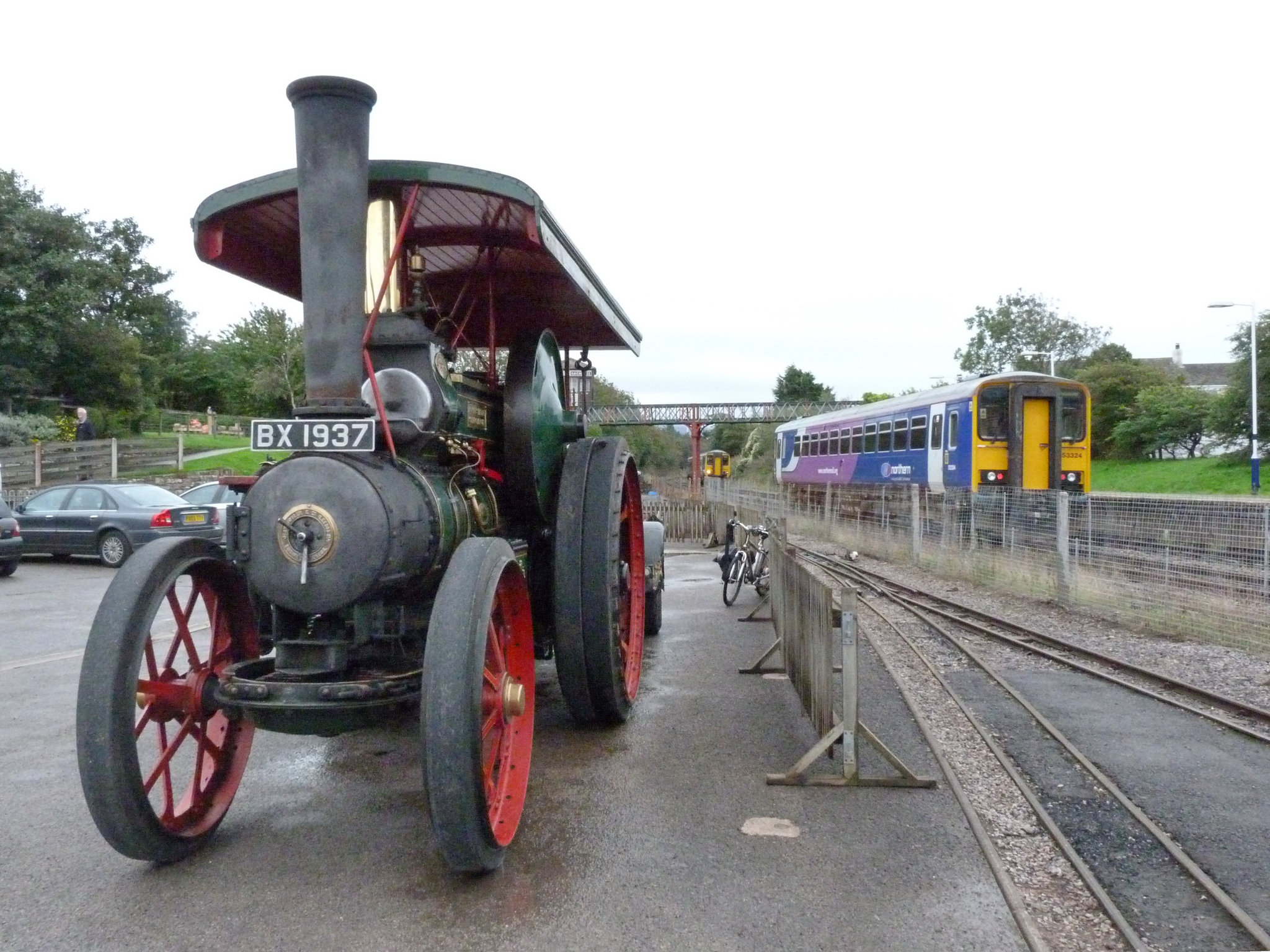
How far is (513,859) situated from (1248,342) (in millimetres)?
38384

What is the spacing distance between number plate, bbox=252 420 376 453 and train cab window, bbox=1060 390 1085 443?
54.6 feet

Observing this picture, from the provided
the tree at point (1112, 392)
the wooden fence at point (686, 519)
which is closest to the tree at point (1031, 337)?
the tree at point (1112, 392)

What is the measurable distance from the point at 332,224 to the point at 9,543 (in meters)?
12.3

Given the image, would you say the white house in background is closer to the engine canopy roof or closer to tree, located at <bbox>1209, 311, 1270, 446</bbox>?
tree, located at <bbox>1209, 311, 1270, 446</bbox>

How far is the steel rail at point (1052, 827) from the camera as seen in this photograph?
3.36 metres

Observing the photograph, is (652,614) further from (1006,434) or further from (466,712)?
(1006,434)

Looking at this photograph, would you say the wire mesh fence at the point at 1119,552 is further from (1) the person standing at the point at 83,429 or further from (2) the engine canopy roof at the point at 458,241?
(1) the person standing at the point at 83,429

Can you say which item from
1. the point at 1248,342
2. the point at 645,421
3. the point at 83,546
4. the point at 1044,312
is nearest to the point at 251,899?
the point at 83,546

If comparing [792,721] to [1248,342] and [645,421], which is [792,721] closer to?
[1248,342]

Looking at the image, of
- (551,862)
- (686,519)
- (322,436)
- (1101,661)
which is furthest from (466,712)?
(686,519)

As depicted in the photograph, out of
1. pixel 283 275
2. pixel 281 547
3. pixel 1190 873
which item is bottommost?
pixel 1190 873

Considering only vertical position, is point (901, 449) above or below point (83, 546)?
above

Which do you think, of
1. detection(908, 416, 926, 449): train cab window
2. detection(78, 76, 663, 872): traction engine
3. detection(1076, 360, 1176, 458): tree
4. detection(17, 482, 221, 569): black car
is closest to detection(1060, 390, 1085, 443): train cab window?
detection(908, 416, 926, 449): train cab window

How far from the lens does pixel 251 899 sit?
11.5ft
